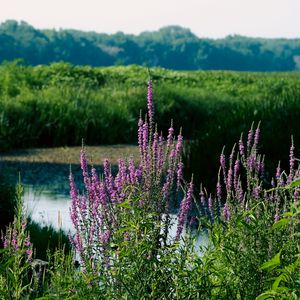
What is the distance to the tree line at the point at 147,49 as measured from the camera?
115875 mm

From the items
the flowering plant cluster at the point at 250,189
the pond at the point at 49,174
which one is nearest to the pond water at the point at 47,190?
the pond at the point at 49,174

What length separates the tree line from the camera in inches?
4562

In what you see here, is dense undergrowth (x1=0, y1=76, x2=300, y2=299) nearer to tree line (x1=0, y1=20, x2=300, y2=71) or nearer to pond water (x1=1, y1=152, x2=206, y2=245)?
pond water (x1=1, y1=152, x2=206, y2=245)

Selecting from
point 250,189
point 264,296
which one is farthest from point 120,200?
point 264,296

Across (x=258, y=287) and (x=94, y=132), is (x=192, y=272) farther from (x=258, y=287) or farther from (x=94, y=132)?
(x=94, y=132)

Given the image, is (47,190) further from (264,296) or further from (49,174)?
(264,296)

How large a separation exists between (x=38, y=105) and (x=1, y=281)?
50.5ft

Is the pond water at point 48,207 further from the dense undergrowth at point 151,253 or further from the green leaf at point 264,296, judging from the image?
the green leaf at point 264,296

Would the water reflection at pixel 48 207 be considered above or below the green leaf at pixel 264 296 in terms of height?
below

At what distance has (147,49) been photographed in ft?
499

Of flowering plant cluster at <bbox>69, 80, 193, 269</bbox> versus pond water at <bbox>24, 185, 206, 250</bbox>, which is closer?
flowering plant cluster at <bbox>69, 80, 193, 269</bbox>

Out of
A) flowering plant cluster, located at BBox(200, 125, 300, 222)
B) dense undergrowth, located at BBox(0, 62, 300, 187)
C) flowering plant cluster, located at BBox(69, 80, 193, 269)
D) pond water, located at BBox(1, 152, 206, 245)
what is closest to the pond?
pond water, located at BBox(1, 152, 206, 245)

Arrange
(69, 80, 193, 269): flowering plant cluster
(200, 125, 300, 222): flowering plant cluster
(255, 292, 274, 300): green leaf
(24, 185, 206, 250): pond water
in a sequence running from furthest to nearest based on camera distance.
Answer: (24, 185, 206, 250): pond water → (200, 125, 300, 222): flowering plant cluster → (69, 80, 193, 269): flowering plant cluster → (255, 292, 274, 300): green leaf

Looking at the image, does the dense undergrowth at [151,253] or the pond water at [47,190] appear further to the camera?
the pond water at [47,190]
